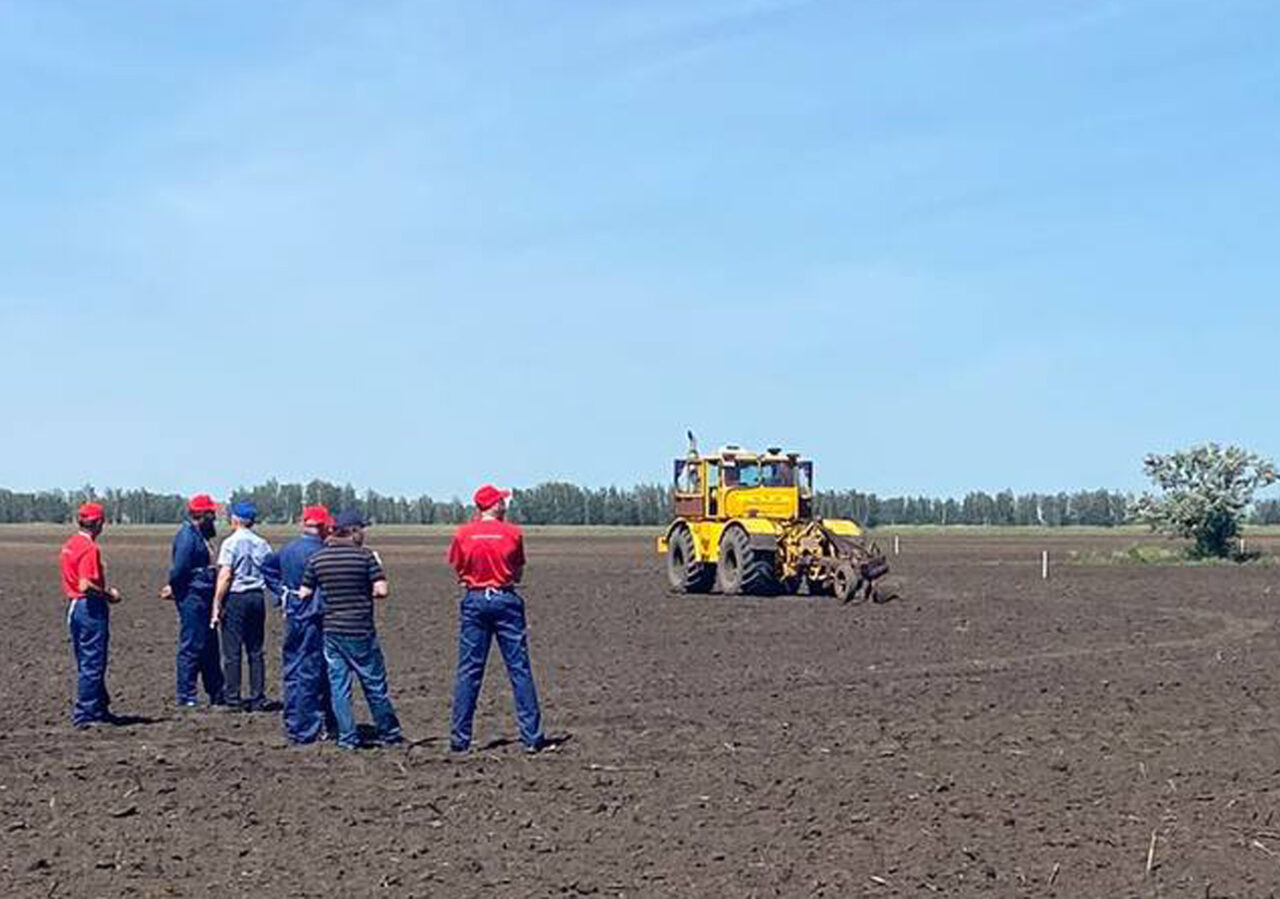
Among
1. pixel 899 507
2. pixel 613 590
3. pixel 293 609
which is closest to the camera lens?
pixel 293 609

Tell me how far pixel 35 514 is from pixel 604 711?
432 feet

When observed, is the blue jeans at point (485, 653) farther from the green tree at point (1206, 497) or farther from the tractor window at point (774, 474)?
the green tree at point (1206, 497)

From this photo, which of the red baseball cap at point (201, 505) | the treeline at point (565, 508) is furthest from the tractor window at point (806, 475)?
the treeline at point (565, 508)

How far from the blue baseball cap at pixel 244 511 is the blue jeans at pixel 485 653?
2909mm

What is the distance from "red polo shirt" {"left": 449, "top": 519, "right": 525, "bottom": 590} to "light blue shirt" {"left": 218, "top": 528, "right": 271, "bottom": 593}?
2470mm

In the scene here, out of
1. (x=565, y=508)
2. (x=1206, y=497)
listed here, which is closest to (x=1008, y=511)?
(x=565, y=508)

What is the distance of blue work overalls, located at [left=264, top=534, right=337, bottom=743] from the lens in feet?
42.6

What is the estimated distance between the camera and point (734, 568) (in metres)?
32.7

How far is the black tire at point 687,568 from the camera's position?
113 ft

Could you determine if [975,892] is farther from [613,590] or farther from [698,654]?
[613,590]

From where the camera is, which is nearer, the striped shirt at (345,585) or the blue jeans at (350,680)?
the blue jeans at (350,680)

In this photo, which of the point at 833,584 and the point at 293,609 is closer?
the point at 293,609

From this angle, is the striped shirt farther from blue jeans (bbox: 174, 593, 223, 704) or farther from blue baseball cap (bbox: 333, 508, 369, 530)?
blue jeans (bbox: 174, 593, 223, 704)

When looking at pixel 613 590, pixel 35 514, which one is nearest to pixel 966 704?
pixel 613 590
